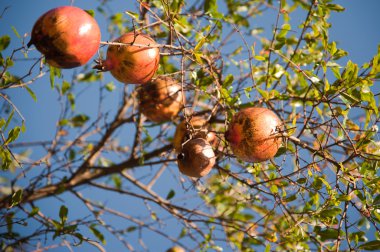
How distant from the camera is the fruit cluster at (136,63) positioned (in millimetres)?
1410

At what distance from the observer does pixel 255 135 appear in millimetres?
1584

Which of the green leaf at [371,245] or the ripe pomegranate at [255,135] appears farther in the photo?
the green leaf at [371,245]

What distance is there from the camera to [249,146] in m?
1.60

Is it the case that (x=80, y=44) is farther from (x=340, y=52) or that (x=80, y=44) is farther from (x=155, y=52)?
(x=340, y=52)

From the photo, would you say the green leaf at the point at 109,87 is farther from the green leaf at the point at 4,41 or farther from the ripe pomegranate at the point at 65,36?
the ripe pomegranate at the point at 65,36

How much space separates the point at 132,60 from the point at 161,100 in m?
0.80

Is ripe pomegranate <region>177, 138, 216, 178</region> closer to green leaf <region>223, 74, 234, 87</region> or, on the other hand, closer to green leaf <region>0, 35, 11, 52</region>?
green leaf <region>223, 74, 234, 87</region>

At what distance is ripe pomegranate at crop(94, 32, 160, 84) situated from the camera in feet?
5.18

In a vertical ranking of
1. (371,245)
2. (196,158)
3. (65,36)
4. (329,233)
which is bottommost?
(371,245)

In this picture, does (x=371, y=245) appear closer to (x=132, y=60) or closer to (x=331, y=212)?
(x=331, y=212)

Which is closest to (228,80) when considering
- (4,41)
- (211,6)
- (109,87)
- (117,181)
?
(211,6)

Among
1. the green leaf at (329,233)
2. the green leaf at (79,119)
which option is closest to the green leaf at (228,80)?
the green leaf at (329,233)

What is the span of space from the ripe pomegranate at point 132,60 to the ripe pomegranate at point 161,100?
0.67 metres

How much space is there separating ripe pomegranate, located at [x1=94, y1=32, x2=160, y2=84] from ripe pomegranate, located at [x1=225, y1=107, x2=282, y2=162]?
48 centimetres
